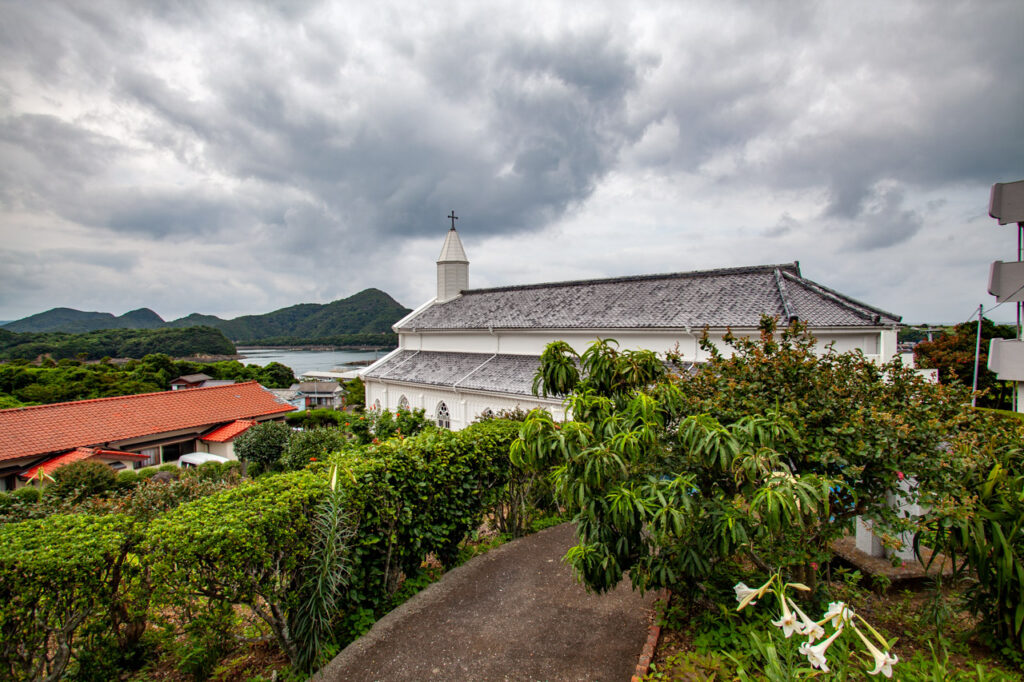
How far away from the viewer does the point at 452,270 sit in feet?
104

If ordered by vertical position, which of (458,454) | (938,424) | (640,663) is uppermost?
(938,424)

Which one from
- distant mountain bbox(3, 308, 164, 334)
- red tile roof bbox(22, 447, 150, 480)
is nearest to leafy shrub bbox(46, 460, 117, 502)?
red tile roof bbox(22, 447, 150, 480)

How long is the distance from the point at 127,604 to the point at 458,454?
4.16m

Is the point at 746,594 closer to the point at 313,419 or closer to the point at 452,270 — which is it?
the point at 452,270

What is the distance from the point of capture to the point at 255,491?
512cm

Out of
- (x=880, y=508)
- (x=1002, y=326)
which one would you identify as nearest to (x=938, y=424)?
(x=880, y=508)

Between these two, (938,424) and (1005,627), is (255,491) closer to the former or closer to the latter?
(938,424)

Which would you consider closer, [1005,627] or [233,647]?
[1005,627]

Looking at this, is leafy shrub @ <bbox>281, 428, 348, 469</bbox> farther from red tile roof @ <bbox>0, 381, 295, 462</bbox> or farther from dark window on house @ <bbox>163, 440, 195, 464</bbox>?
dark window on house @ <bbox>163, 440, 195, 464</bbox>

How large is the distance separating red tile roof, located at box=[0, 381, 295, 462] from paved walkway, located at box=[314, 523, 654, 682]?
28.7 meters

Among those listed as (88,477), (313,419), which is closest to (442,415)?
(88,477)

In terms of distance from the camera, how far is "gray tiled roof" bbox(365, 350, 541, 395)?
2025cm

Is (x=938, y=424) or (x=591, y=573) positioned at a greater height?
(x=938, y=424)

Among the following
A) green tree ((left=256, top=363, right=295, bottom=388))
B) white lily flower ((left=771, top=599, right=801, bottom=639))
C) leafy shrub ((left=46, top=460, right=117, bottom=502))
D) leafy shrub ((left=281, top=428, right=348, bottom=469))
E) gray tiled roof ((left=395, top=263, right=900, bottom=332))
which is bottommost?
green tree ((left=256, top=363, right=295, bottom=388))
